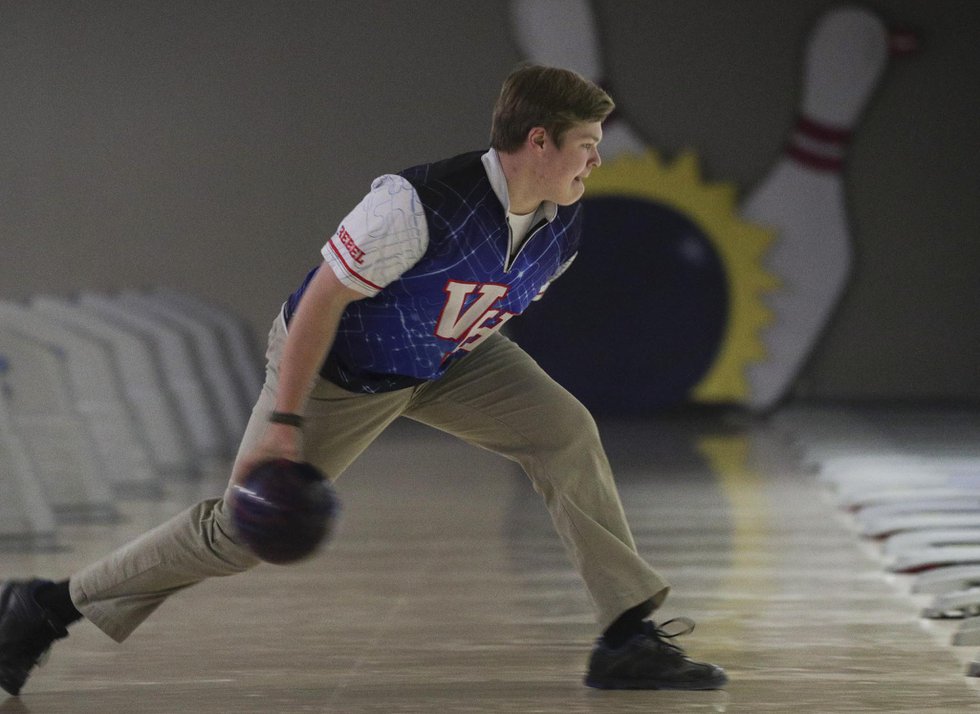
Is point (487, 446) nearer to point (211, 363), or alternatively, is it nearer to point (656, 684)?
point (656, 684)

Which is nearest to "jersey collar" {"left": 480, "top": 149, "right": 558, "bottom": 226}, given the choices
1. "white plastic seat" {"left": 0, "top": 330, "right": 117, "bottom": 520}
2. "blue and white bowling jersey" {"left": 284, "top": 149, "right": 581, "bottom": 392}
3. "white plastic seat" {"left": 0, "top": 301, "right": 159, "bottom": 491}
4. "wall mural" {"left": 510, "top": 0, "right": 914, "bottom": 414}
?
"blue and white bowling jersey" {"left": 284, "top": 149, "right": 581, "bottom": 392}

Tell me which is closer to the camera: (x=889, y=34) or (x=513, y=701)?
(x=513, y=701)

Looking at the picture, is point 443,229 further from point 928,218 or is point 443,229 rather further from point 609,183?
point 928,218

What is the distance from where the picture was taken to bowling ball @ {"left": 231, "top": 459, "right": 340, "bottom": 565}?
8.67 feet

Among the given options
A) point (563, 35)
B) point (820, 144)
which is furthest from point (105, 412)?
point (820, 144)

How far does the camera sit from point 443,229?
2.71 m

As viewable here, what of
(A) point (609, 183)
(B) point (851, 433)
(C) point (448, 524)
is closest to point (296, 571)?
(C) point (448, 524)

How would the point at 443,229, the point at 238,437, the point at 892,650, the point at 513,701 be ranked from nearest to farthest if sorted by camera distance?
the point at 443,229, the point at 513,701, the point at 892,650, the point at 238,437

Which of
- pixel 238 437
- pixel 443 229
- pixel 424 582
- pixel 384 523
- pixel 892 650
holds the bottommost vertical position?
pixel 238 437

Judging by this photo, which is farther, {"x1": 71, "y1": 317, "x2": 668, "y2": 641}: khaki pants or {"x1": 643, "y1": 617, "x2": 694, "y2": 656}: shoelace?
{"x1": 643, "y1": 617, "x2": 694, "y2": 656}: shoelace

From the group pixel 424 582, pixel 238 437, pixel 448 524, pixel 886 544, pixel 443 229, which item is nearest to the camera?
pixel 443 229

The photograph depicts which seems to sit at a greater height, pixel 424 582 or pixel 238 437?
pixel 424 582

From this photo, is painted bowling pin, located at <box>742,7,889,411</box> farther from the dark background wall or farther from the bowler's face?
the bowler's face

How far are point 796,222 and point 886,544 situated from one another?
519cm
